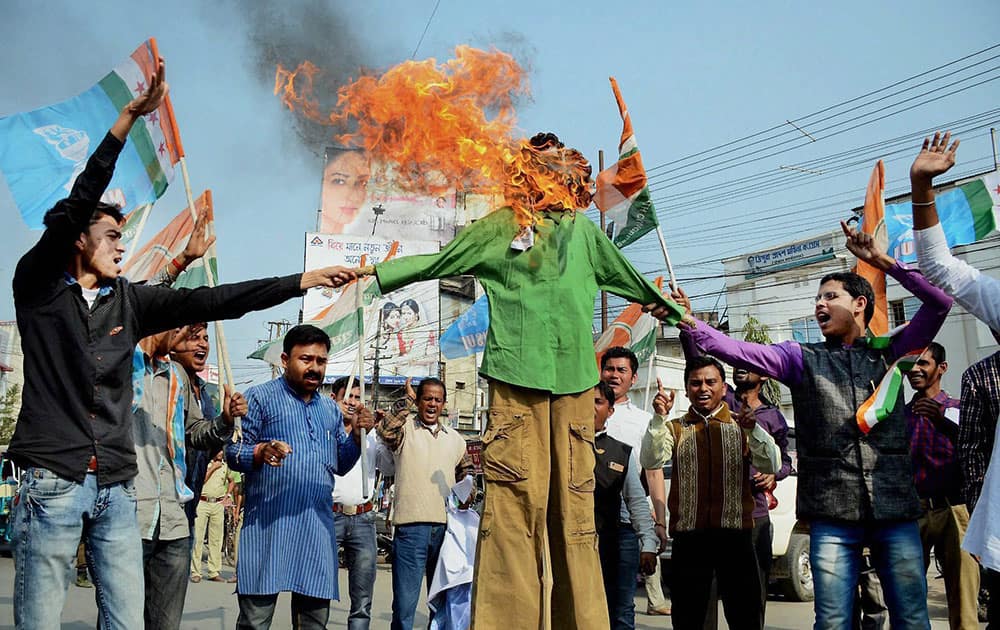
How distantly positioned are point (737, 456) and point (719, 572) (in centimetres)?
72

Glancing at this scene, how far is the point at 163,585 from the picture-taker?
4.84 meters

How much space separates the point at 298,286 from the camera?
4.10 meters

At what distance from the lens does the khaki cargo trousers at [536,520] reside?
3.85 metres

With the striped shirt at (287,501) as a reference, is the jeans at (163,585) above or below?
below

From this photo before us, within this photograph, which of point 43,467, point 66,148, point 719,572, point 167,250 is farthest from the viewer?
point 167,250

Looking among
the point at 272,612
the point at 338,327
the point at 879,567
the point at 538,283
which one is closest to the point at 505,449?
the point at 538,283

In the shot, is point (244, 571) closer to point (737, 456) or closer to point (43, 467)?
point (43, 467)

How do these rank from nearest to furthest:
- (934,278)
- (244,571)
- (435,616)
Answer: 1. (934,278)
2. (244,571)
3. (435,616)

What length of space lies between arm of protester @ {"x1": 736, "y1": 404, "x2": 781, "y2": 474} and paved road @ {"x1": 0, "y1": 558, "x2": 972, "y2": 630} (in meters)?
3.73

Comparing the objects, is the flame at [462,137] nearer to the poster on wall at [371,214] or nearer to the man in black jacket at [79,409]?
the man in black jacket at [79,409]

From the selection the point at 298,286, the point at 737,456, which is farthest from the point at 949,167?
the point at 298,286

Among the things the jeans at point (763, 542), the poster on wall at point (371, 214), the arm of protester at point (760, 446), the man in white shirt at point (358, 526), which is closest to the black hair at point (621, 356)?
the jeans at point (763, 542)

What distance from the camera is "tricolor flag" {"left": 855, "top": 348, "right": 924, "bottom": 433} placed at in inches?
170

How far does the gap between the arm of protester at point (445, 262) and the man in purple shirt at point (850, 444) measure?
97 cm
